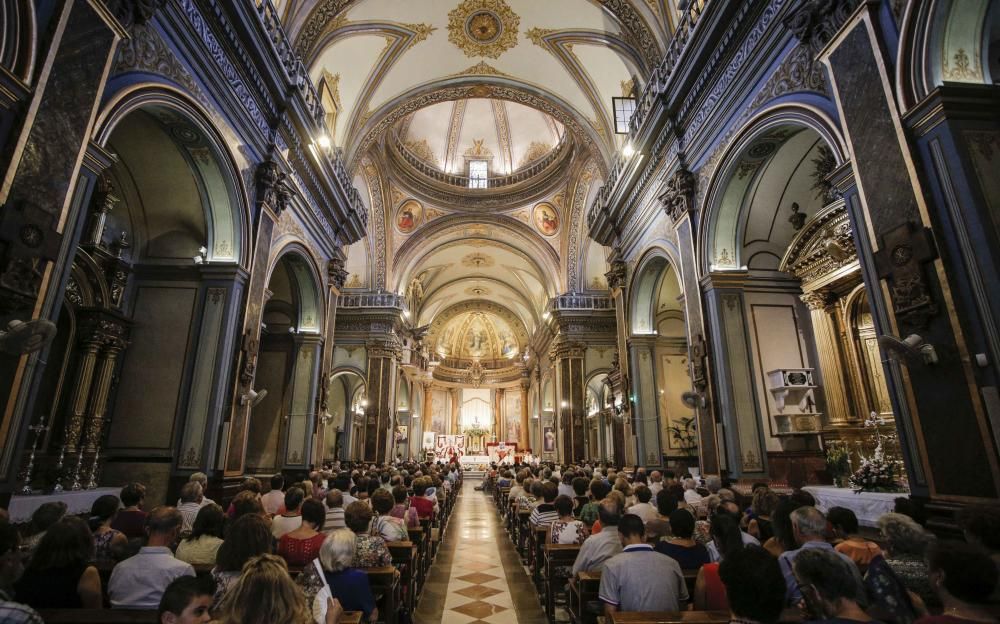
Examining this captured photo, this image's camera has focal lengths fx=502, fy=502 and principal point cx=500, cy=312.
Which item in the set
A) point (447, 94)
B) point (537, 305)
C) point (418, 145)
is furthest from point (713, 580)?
point (537, 305)

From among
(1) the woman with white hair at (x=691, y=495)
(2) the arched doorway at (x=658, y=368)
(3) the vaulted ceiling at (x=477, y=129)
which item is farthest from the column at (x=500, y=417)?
(1) the woman with white hair at (x=691, y=495)

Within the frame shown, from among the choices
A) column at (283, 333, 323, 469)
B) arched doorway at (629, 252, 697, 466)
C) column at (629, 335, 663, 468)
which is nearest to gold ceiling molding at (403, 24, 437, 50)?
column at (283, 333, 323, 469)

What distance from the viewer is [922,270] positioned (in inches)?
150

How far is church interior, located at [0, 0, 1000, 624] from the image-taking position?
372 centimetres

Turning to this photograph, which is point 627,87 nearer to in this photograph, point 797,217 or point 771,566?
point 797,217

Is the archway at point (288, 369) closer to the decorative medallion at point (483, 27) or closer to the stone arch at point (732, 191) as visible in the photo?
the decorative medallion at point (483, 27)

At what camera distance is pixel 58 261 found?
13.1ft

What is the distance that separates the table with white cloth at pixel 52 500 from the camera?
471 centimetres

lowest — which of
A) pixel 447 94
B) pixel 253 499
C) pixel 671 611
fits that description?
pixel 671 611

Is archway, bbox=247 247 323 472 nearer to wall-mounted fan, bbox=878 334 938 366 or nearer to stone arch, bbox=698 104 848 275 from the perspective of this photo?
stone arch, bbox=698 104 848 275

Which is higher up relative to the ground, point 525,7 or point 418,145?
point 418,145

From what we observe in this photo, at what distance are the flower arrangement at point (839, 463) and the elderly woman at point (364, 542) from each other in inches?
267

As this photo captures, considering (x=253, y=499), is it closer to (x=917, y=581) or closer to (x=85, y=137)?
(x=85, y=137)

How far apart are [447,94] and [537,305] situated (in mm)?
13561
